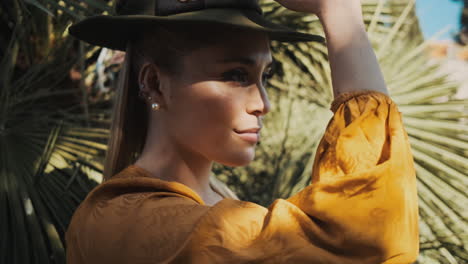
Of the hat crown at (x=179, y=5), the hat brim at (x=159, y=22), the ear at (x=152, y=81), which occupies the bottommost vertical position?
the ear at (x=152, y=81)

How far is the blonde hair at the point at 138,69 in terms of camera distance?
0.92 m

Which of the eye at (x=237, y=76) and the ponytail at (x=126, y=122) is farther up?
the eye at (x=237, y=76)

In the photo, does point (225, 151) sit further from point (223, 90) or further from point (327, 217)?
point (327, 217)

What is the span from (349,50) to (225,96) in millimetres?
210

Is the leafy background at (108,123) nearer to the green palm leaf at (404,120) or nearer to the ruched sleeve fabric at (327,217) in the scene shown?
the green palm leaf at (404,120)

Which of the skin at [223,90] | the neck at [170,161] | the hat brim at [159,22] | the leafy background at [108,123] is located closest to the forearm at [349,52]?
the skin at [223,90]

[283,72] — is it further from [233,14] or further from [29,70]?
[233,14]

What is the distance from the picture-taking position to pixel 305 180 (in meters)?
1.58

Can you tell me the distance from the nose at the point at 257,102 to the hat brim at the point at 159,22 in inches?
3.7

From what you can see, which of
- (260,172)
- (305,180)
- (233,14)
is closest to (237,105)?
(233,14)

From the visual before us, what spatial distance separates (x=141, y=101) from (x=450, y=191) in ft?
2.63

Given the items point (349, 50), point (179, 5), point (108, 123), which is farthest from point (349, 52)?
point (108, 123)

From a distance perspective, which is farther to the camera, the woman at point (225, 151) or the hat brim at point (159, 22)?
the hat brim at point (159, 22)

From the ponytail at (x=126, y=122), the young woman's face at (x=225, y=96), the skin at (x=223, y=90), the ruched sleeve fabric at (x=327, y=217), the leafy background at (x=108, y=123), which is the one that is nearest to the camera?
the ruched sleeve fabric at (x=327, y=217)
